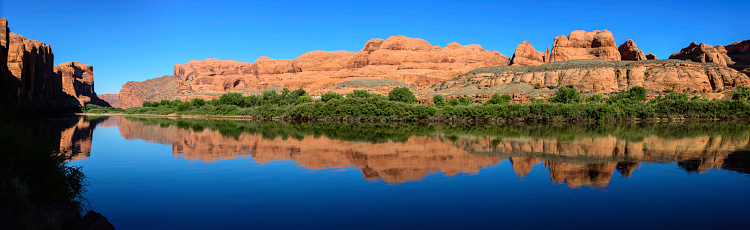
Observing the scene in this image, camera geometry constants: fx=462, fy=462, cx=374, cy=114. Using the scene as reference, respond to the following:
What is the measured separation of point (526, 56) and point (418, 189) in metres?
141

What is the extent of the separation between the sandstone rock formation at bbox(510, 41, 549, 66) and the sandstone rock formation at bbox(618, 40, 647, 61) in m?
19.5

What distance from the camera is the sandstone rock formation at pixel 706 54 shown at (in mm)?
122044

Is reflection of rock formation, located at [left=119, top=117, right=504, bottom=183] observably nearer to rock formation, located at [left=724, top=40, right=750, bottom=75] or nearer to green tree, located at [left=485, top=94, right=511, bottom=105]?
green tree, located at [left=485, top=94, right=511, bottom=105]

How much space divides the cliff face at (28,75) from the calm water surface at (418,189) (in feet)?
47.1

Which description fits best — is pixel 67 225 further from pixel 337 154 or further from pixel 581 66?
pixel 581 66

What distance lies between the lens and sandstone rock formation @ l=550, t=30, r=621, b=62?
122 meters

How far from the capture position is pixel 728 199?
1177 cm

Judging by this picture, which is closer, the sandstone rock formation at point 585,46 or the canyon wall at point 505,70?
the canyon wall at point 505,70

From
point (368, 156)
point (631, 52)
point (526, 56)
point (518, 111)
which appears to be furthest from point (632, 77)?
point (368, 156)

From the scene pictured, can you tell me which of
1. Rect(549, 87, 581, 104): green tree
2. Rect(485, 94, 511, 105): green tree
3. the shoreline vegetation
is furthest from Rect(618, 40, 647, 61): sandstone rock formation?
Rect(485, 94, 511, 105): green tree

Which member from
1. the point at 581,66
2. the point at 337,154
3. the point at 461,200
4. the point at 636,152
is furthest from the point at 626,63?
the point at 461,200

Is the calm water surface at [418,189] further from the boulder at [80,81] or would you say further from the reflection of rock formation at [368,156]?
the boulder at [80,81]

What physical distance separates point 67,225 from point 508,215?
8390 mm

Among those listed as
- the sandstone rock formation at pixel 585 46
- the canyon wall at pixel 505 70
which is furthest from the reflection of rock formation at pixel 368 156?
the sandstone rock formation at pixel 585 46
